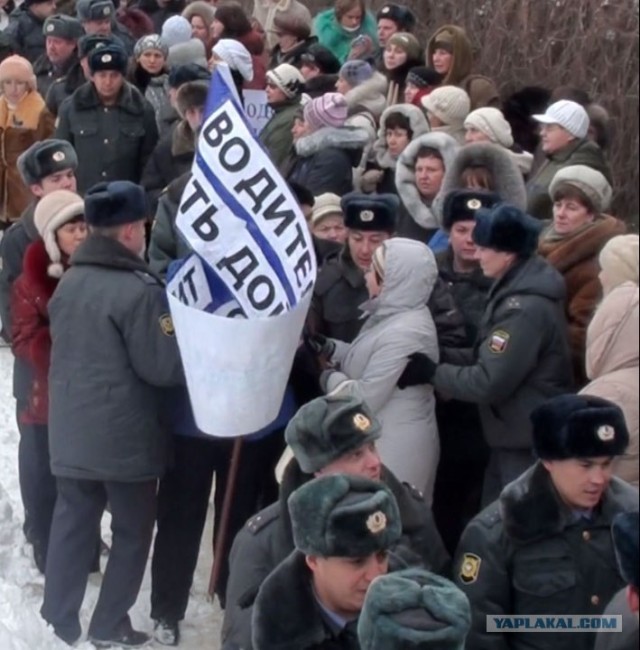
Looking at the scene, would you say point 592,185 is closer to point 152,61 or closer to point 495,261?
point 495,261

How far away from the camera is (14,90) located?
9.43 m

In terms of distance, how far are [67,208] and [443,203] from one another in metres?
1.56

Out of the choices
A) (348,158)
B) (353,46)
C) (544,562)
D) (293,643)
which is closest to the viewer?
(293,643)

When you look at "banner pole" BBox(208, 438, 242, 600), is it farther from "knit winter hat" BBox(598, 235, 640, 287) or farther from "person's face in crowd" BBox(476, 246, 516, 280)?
"knit winter hat" BBox(598, 235, 640, 287)

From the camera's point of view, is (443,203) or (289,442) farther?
(443,203)

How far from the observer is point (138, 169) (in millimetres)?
9141

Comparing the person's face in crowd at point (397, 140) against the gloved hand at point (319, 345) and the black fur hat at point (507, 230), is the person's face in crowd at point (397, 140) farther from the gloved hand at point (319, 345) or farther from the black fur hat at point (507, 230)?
the black fur hat at point (507, 230)

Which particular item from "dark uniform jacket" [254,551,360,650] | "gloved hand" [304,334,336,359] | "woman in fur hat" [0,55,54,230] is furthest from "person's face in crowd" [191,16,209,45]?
"dark uniform jacket" [254,551,360,650]

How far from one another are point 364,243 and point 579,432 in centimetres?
222

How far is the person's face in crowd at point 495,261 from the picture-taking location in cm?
541

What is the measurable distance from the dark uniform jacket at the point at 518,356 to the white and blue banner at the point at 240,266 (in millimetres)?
678

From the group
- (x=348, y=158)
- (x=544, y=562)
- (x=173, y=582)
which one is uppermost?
(x=544, y=562)

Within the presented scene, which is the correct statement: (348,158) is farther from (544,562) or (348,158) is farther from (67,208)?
(544,562)

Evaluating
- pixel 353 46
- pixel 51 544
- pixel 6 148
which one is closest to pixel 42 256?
pixel 51 544
